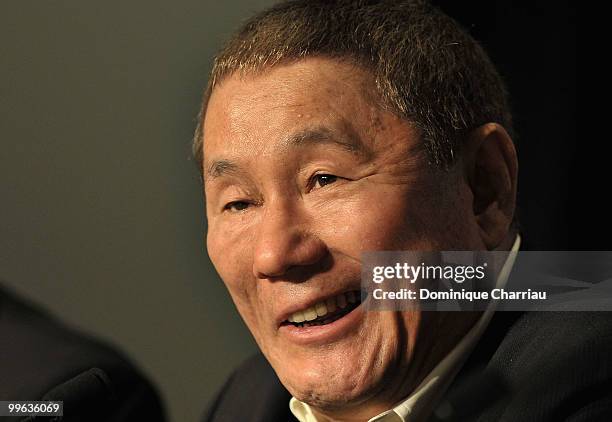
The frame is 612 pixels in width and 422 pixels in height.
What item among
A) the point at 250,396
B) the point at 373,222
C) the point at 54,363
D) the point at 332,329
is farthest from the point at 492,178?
the point at 54,363

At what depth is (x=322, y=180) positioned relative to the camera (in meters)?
1.12

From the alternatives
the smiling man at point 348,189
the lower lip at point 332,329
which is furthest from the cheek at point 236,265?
the lower lip at point 332,329

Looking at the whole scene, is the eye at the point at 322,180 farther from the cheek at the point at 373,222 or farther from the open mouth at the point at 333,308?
the open mouth at the point at 333,308

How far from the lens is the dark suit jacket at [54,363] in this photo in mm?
1329

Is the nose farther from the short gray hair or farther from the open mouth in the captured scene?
the short gray hair

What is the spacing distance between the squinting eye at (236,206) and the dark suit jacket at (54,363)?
14.1 inches

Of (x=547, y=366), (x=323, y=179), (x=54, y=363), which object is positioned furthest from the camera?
(x=54, y=363)

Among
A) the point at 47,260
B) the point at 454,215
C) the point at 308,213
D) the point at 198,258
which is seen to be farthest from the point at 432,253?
the point at 47,260

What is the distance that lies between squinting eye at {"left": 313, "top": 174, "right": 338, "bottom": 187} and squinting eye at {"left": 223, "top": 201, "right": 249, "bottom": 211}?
0.11 meters

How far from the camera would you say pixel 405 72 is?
115 centimetres

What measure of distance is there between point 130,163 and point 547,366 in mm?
743

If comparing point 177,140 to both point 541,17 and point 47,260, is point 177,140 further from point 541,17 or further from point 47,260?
point 541,17

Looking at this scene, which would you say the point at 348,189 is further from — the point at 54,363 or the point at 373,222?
the point at 54,363

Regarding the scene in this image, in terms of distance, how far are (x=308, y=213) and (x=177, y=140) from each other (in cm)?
41
